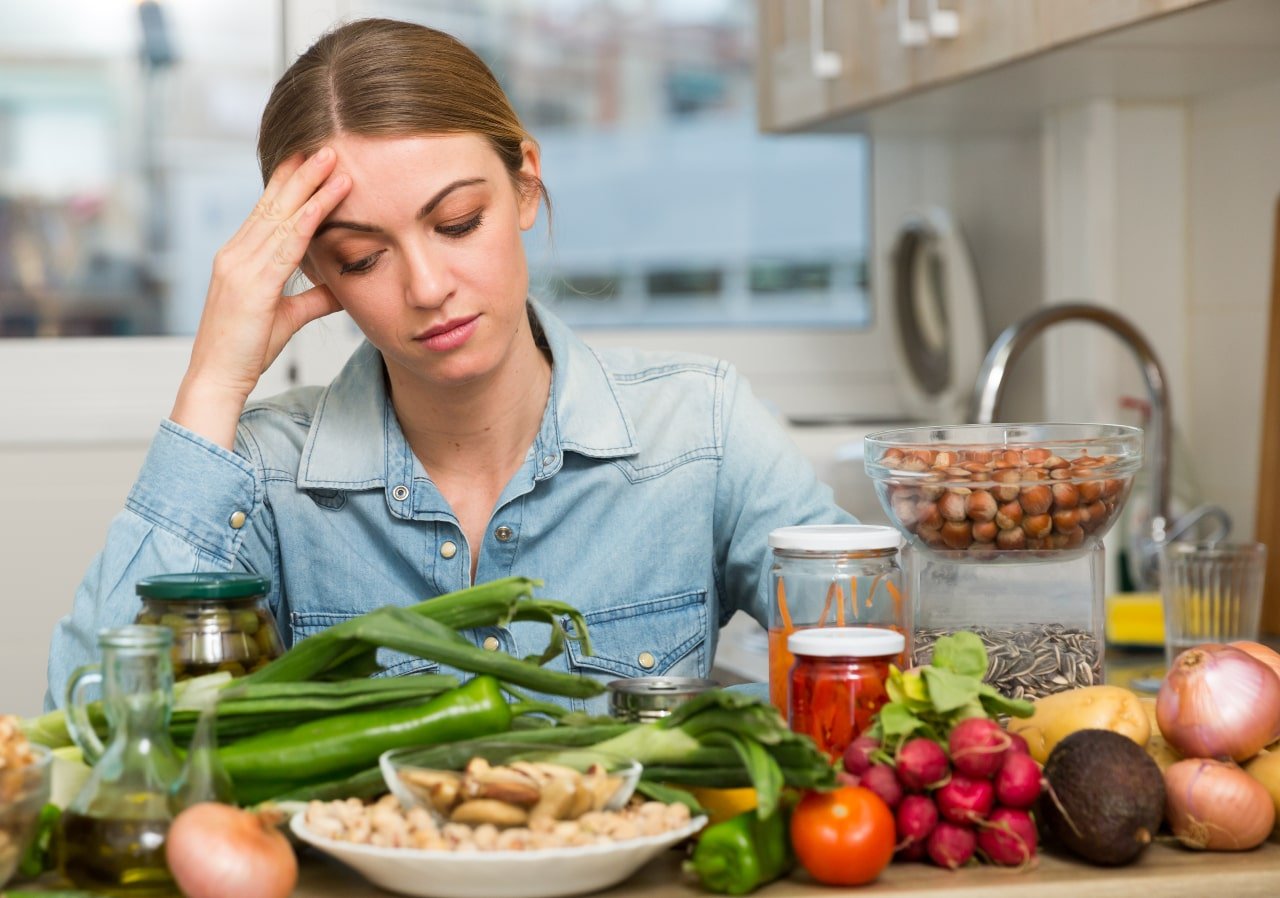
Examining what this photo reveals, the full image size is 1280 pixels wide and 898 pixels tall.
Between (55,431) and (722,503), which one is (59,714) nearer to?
(722,503)

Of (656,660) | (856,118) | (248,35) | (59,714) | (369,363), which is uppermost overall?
(248,35)

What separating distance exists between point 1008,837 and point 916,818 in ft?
0.16

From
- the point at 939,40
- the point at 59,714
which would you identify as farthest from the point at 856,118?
the point at 59,714

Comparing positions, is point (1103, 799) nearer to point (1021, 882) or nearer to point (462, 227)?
point (1021, 882)

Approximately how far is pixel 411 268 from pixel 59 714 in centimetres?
49

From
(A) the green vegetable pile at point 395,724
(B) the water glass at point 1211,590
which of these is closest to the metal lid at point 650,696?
(A) the green vegetable pile at point 395,724

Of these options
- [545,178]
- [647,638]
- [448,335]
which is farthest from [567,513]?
[545,178]

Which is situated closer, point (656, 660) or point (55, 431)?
point (656, 660)

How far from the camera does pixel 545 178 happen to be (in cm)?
302

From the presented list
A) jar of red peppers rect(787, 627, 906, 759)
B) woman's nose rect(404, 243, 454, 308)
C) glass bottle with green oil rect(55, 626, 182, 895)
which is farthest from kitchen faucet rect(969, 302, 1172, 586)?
glass bottle with green oil rect(55, 626, 182, 895)

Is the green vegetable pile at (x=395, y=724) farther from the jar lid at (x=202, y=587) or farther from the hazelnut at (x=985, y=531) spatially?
the hazelnut at (x=985, y=531)

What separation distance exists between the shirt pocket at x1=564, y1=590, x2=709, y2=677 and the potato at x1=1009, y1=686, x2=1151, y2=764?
0.55 meters

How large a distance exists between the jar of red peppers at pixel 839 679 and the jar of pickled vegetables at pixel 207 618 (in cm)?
33

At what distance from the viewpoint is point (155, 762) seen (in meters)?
0.81
